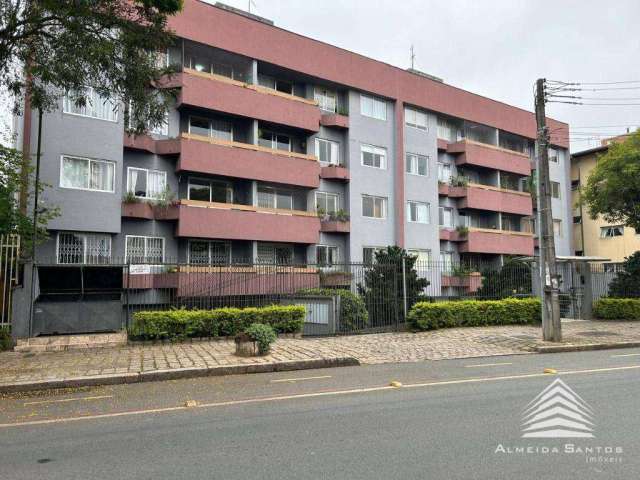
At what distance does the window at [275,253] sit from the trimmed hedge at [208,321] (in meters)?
8.93

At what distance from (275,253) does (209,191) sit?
4389 mm

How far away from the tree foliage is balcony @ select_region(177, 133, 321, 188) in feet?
34.2

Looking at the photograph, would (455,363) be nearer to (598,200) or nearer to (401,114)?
(598,200)

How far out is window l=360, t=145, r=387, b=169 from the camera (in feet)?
92.0

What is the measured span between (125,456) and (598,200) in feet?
79.4

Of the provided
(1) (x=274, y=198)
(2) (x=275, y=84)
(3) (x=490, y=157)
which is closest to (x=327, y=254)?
(1) (x=274, y=198)

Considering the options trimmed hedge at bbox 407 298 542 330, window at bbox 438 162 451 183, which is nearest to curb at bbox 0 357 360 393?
trimmed hedge at bbox 407 298 542 330

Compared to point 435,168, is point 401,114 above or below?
above

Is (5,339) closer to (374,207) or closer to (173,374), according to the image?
(173,374)

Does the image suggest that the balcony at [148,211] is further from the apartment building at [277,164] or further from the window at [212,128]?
the window at [212,128]

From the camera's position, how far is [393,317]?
1725cm

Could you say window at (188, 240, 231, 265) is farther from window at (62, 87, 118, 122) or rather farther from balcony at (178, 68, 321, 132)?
window at (62, 87, 118, 122)

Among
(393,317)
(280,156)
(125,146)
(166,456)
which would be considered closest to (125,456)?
(166,456)

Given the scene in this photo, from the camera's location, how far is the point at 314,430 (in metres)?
5.70
